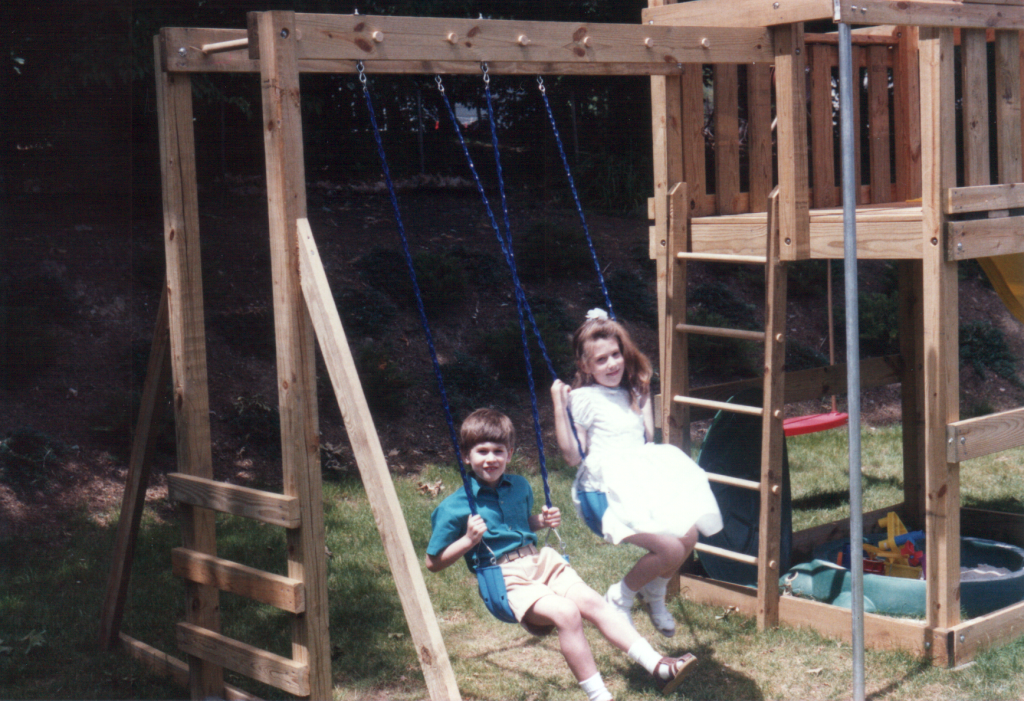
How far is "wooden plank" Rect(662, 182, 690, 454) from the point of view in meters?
5.19

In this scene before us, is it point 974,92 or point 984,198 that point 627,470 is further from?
point 974,92

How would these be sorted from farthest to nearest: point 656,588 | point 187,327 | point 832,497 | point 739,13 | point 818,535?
point 832,497
point 818,535
point 739,13
point 656,588
point 187,327

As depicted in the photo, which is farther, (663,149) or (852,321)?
(663,149)

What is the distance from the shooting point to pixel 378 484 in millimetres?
3375

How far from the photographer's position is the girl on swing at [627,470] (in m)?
4.26

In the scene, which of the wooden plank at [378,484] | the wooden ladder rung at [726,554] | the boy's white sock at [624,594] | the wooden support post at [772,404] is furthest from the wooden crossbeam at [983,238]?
the wooden plank at [378,484]

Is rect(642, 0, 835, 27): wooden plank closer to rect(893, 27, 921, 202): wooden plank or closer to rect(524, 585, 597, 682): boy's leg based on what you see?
rect(893, 27, 921, 202): wooden plank

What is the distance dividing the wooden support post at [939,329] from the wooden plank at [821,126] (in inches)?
50.8

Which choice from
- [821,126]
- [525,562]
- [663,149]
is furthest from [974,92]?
[525,562]

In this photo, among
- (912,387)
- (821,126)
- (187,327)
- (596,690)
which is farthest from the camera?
(912,387)

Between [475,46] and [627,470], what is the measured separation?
182cm

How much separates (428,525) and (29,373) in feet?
12.0

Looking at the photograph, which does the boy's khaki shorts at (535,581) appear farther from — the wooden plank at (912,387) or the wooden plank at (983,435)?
the wooden plank at (912,387)

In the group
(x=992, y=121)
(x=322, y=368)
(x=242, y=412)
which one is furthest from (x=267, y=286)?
(x=992, y=121)
